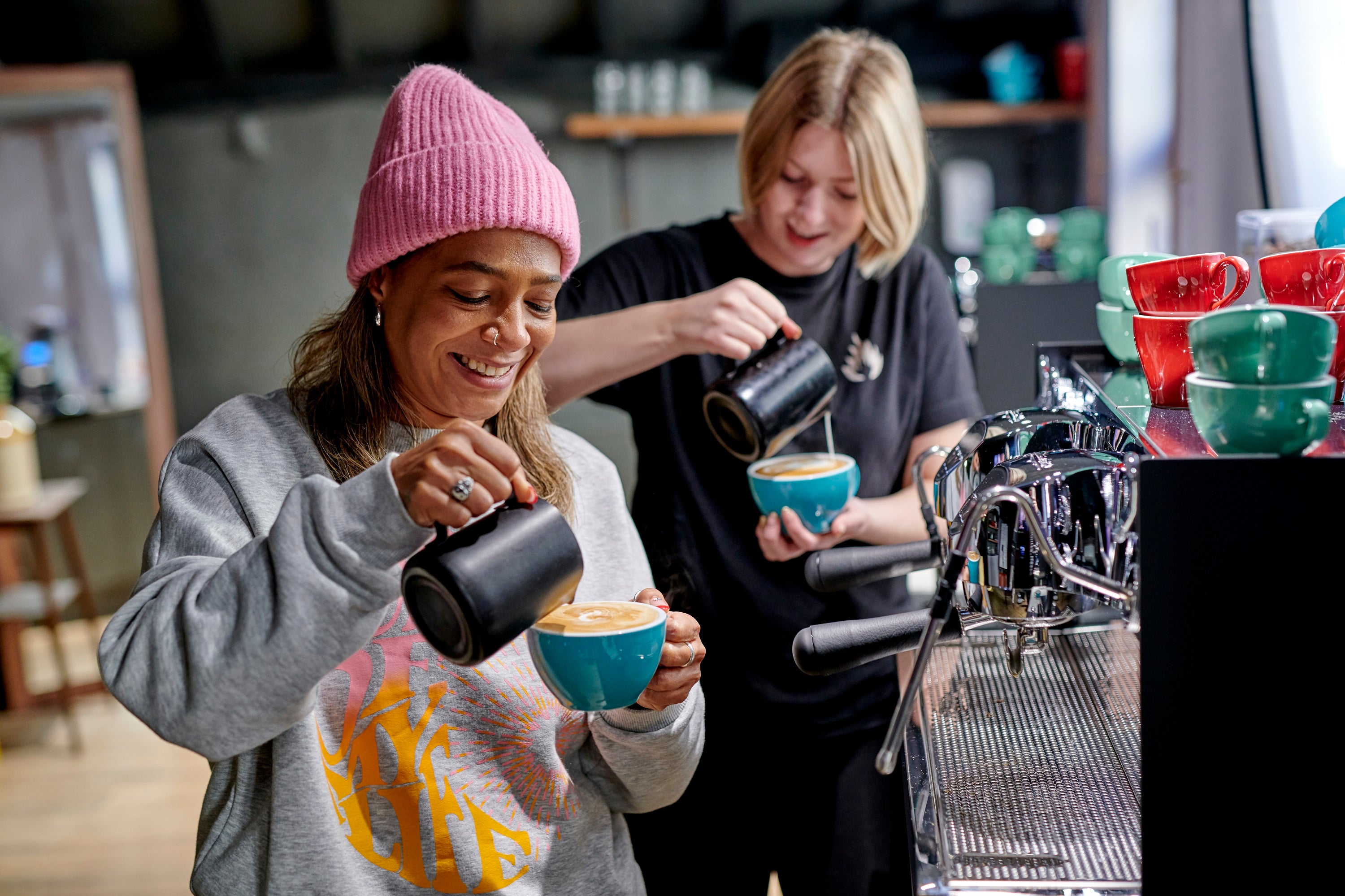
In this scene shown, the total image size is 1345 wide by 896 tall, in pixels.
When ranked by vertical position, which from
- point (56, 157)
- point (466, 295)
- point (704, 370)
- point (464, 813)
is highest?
point (56, 157)

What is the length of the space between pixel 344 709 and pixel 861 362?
37.3 inches

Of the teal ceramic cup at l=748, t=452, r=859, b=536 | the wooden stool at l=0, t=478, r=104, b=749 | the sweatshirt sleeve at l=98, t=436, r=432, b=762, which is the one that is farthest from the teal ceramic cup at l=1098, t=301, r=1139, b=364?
the wooden stool at l=0, t=478, r=104, b=749

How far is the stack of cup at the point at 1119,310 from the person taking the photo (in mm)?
1172

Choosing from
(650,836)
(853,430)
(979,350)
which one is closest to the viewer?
(650,836)

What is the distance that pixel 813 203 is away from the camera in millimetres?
1582

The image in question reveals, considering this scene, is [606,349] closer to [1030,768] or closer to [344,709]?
[344,709]

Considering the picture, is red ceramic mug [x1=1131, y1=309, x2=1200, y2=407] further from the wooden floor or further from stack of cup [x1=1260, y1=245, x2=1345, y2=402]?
the wooden floor

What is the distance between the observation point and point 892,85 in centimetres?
160

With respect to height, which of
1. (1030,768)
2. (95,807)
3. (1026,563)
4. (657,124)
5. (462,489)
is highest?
(657,124)

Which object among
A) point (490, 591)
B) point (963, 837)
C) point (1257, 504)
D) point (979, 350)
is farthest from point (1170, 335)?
point (979, 350)

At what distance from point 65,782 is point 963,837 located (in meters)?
3.28

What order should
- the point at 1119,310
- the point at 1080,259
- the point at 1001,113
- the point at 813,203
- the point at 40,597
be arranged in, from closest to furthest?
the point at 1119,310 < the point at 813,203 < the point at 1080,259 < the point at 40,597 < the point at 1001,113

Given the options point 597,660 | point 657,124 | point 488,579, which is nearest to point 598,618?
point 597,660

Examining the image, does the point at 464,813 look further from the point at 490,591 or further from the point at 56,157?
the point at 56,157
